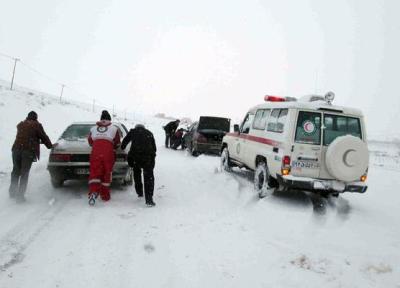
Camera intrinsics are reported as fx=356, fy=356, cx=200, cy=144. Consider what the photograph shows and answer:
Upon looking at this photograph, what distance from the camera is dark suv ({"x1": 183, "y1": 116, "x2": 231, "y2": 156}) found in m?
15.4

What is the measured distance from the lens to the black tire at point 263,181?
26.0 ft

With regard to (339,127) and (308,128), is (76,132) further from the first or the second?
(339,127)

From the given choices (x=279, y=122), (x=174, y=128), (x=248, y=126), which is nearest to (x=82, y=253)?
(x=279, y=122)

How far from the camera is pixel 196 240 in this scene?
531 cm

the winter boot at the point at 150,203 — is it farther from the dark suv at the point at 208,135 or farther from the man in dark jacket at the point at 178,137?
the man in dark jacket at the point at 178,137

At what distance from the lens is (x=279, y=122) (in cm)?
778

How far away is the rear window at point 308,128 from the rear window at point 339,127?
162 mm

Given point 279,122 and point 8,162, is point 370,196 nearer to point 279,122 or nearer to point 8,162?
point 279,122

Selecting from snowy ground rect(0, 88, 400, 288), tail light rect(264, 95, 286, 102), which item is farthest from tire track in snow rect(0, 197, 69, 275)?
tail light rect(264, 95, 286, 102)

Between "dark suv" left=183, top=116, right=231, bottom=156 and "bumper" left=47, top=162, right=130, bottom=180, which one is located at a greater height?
"dark suv" left=183, top=116, right=231, bottom=156

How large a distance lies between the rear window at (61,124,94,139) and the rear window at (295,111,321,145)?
16.0 feet

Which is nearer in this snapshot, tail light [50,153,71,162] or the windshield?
tail light [50,153,71,162]

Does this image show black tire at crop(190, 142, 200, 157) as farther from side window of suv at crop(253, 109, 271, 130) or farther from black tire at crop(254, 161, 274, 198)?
black tire at crop(254, 161, 274, 198)

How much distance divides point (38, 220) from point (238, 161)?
6.04 metres
